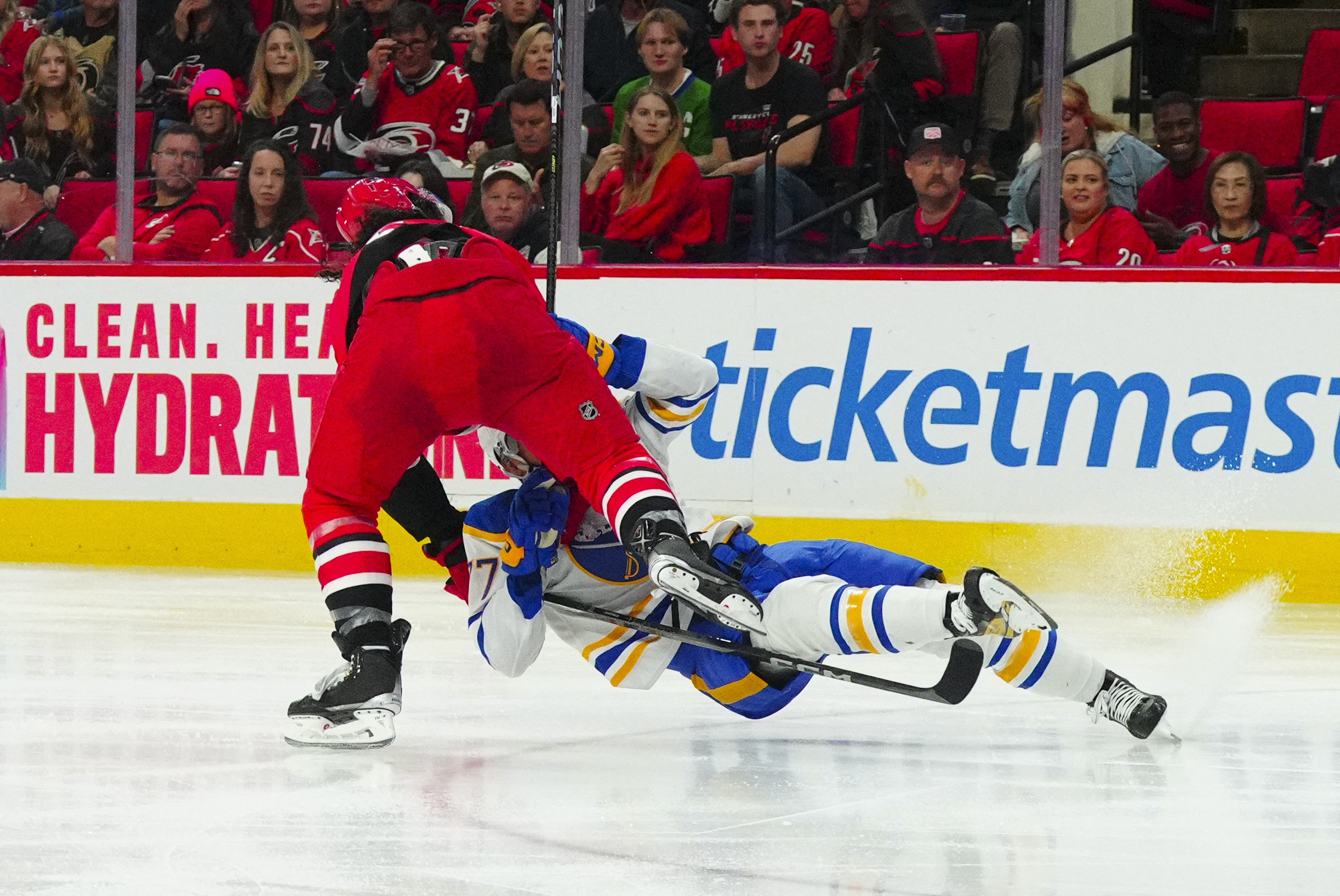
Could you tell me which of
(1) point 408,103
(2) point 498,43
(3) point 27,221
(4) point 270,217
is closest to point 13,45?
(3) point 27,221

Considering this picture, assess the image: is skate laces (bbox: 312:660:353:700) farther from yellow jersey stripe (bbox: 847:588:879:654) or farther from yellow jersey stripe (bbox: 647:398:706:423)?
yellow jersey stripe (bbox: 847:588:879:654)

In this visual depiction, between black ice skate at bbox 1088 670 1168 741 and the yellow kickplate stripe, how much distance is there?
1822 mm

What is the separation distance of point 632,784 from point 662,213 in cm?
290

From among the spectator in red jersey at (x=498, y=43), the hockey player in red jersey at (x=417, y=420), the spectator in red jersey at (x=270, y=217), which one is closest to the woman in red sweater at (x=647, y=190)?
the spectator in red jersey at (x=498, y=43)

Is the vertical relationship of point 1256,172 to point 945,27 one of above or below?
below

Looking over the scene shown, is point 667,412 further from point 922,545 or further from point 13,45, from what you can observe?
point 13,45

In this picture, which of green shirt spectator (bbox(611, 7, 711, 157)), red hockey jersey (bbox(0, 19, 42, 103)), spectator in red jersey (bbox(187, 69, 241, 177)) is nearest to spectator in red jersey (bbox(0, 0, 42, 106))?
red hockey jersey (bbox(0, 19, 42, 103))

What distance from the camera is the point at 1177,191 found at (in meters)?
4.96

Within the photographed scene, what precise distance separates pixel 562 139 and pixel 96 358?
177 centimetres

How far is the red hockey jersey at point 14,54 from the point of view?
581cm

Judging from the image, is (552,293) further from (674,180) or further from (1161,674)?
(674,180)

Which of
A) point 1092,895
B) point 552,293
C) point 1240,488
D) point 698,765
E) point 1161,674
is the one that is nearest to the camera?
point 1092,895

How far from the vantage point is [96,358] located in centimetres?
550

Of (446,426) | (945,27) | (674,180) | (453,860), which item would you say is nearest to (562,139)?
(674,180)
